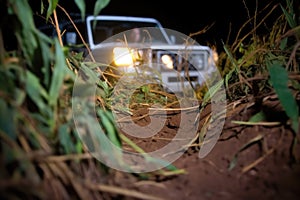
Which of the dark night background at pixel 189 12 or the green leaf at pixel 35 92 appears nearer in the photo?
the green leaf at pixel 35 92

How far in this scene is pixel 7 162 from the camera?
0.69 m

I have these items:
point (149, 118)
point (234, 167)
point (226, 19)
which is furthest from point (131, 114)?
point (226, 19)

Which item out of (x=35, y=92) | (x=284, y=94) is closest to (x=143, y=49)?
(x=284, y=94)

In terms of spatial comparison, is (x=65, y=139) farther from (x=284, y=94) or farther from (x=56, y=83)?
(x=284, y=94)

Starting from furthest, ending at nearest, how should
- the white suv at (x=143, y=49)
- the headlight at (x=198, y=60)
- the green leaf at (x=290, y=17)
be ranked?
the headlight at (x=198, y=60) < the white suv at (x=143, y=49) < the green leaf at (x=290, y=17)

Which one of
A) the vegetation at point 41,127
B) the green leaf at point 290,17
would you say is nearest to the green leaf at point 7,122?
the vegetation at point 41,127

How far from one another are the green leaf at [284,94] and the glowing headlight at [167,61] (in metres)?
2.52

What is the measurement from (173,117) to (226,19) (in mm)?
2315

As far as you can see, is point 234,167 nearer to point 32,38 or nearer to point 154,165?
point 154,165

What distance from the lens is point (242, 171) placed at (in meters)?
0.97

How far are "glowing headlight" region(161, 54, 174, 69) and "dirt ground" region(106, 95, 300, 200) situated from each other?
8.17 feet

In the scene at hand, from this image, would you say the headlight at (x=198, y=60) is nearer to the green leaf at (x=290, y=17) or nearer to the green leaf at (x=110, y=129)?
the green leaf at (x=290, y=17)

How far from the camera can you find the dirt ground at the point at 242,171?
2.84ft

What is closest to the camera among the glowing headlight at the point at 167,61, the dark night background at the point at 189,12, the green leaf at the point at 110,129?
the green leaf at the point at 110,129
